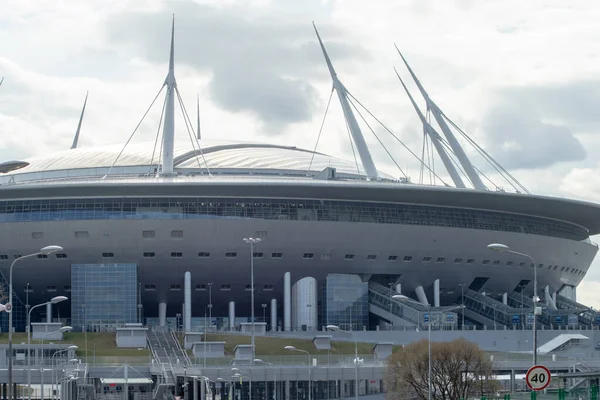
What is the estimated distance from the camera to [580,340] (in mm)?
98500

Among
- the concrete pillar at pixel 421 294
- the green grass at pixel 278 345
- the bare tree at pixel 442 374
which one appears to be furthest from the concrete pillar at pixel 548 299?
the bare tree at pixel 442 374

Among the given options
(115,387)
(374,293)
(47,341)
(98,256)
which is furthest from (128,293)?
(115,387)

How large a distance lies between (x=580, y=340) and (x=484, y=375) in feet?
124

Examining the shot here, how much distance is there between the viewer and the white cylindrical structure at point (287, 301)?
335ft

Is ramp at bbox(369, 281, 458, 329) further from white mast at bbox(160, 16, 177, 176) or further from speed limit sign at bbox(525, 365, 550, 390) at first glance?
speed limit sign at bbox(525, 365, 550, 390)

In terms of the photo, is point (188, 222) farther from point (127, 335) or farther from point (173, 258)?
point (127, 335)

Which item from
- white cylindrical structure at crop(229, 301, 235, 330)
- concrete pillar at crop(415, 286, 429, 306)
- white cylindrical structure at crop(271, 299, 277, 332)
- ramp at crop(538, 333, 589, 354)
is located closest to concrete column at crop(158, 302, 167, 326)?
white cylindrical structure at crop(229, 301, 235, 330)

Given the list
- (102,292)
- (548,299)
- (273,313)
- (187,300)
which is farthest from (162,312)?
(548,299)

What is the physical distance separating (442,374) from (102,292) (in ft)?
139

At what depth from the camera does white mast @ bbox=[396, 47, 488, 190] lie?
10719 cm

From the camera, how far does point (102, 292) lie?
9912 centimetres

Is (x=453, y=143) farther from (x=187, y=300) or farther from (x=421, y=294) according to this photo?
(x=187, y=300)

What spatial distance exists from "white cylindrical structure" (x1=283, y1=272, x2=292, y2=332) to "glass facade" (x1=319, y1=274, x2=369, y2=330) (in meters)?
2.77

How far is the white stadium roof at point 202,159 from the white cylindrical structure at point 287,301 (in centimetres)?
1179
